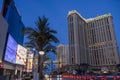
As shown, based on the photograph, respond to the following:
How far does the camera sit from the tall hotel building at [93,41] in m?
115

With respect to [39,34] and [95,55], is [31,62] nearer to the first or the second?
[39,34]

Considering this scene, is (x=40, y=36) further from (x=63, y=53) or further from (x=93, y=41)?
(x=93, y=41)

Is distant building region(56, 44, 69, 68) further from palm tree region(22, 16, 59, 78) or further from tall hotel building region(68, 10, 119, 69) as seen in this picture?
palm tree region(22, 16, 59, 78)

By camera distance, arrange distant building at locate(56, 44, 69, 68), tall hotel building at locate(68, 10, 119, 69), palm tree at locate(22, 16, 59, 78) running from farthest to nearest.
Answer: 1. tall hotel building at locate(68, 10, 119, 69)
2. distant building at locate(56, 44, 69, 68)
3. palm tree at locate(22, 16, 59, 78)

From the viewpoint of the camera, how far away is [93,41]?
131 meters

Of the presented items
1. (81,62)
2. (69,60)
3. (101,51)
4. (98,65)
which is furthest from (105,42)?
(69,60)

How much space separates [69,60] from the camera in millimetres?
114188

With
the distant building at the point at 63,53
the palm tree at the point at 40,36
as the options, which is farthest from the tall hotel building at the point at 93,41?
the palm tree at the point at 40,36

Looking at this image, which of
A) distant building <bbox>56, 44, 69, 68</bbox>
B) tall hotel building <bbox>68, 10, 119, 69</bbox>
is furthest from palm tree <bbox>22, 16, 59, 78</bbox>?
tall hotel building <bbox>68, 10, 119, 69</bbox>

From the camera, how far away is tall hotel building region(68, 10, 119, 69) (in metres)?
115

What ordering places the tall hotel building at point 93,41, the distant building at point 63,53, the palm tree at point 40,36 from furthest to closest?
the tall hotel building at point 93,41 < the distant building at point 63,53 < the palm tree at point 40,36

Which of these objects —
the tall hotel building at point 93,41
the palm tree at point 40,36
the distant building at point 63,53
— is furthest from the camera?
the tall hotel building at point 93,41

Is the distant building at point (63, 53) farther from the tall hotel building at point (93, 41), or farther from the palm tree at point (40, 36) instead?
the palm tree at point (40, 36)

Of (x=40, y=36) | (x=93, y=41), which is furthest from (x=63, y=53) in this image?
(x=40, y=36)
